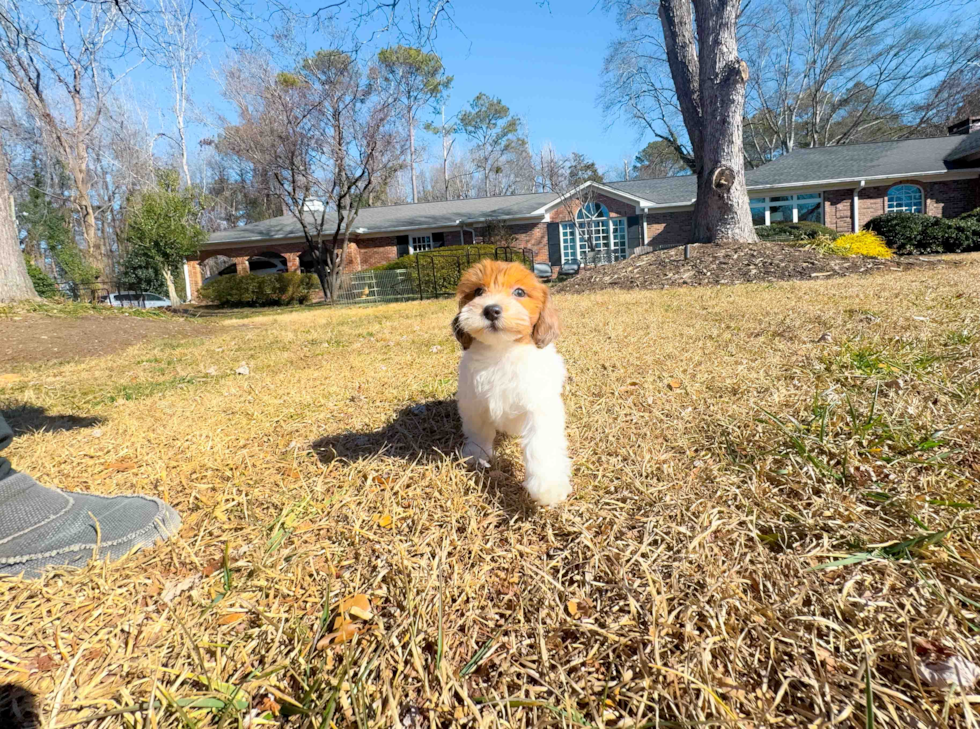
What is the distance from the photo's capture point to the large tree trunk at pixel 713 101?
36.3ft

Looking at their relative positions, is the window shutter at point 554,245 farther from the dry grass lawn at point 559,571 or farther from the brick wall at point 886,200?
the dry grass lawn at point 559,571

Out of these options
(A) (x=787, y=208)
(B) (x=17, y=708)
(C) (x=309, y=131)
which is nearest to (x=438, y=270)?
(C) (x=309, y=131)

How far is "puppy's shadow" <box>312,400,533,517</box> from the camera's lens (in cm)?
209

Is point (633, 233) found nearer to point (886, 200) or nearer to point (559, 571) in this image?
point (886, 200)

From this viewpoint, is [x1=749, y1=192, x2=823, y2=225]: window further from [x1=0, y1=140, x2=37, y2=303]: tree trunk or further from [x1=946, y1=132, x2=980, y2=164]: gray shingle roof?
[x1=0, y1=140, x2=37, y2=303]: tree trunk

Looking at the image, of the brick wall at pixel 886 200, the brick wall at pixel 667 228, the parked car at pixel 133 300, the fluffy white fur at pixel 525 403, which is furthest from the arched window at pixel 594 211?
the fluffy white fur at pixel 525 403

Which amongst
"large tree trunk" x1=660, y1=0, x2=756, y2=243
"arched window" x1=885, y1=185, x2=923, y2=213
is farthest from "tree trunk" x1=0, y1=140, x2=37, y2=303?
"arched window" x1=885, y1=185, x2=923, y2=213

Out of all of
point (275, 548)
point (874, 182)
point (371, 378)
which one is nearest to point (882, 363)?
point (275, 548)

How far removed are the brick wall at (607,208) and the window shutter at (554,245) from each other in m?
0.58

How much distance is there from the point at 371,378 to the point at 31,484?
2.47 metres

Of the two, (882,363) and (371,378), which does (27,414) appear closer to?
(371,378)

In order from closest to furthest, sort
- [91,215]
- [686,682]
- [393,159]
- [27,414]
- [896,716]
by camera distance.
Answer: [896,716]
[686,682]
[27,414]
[393,159]
[91,215]

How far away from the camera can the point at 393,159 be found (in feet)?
68.7

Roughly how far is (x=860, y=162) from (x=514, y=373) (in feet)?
112
